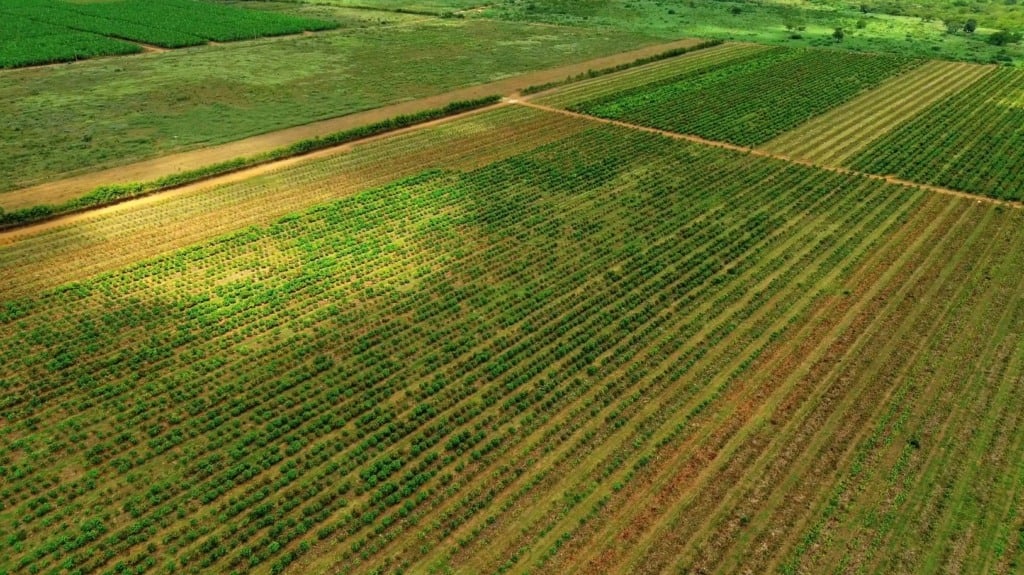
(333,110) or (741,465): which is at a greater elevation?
(333,110)

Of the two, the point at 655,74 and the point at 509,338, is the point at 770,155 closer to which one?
the point at 655,74

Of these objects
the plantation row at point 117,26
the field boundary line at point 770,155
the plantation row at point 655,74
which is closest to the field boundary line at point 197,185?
the field boundary line at point 770,155

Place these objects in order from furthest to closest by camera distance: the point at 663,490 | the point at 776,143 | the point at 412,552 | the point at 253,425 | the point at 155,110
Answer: the point at 155,110, the point at 776,143, the point at 253,425, the point at 663,490, the point at 412,552

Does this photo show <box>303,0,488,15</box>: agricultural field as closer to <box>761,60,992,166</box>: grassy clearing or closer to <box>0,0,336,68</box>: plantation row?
<box>0,0,336,68</box>: plantation row

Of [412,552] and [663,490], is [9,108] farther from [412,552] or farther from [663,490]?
[663,490]

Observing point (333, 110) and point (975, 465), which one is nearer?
point (975, 465)

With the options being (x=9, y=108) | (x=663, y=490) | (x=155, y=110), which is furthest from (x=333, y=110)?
(x=663, y=490)

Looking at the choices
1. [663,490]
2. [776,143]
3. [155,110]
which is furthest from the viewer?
[155,110]
